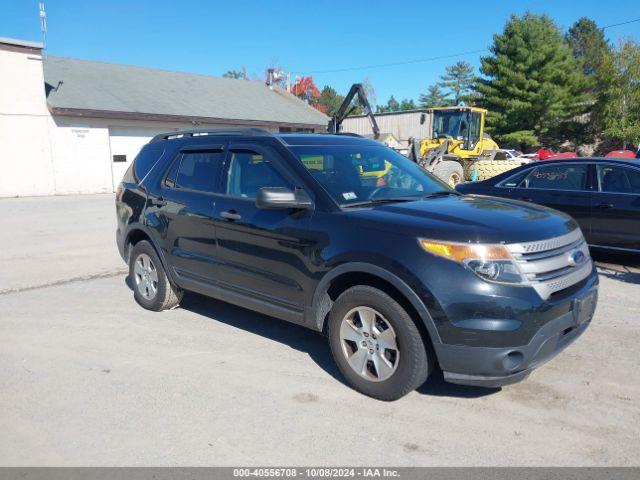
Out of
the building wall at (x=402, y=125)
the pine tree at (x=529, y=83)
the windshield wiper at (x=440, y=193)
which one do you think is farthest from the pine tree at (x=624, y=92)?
the windshield wiper at (x=440, y=193)

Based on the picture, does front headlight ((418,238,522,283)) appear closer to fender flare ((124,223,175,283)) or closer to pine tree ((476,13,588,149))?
fender flare ((124,223,175,283))

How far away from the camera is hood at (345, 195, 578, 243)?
3.38 meters

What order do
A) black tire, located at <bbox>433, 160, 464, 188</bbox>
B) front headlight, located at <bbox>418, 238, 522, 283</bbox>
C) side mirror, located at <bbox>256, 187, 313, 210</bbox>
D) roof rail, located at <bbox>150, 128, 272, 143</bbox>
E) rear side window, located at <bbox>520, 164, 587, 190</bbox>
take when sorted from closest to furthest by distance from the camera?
front headlight, located at <bbox>418, 238, 522, 283</bbox>, side mirror, located at <bbox>256, 187, 313, 210</bbox>, roof rail, located at <bbox>150, 128, 272, 143</bbox>, rear side window, located at <bbox>520, 164, 587, 190</bbox>, black tire, located at <bbox>433, 160, 464, 188</bbox>

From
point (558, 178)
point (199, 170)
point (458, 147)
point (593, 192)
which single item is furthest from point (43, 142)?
point (593, 192)

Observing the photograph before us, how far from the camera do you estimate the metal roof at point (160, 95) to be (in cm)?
2161

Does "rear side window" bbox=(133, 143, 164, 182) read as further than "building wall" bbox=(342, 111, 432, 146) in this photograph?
No

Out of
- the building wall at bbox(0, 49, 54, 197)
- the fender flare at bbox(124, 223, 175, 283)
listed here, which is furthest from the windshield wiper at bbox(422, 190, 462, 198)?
the building wall at bbox(0, 49, 54, 197)

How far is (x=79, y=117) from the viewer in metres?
20.9

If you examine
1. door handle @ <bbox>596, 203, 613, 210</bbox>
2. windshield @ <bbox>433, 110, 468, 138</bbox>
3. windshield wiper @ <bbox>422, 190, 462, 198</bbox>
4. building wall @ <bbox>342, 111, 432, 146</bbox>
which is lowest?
door handle @ <bbox>596, 203, 613, 210</bbox>

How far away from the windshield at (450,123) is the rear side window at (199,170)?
15.1 m

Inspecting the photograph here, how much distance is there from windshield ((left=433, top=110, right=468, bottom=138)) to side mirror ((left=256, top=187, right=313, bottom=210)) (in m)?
16.0

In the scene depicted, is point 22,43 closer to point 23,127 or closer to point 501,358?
point 23,127

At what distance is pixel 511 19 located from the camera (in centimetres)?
4259

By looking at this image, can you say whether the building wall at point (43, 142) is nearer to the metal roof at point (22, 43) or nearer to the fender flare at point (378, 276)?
the metal roof at point (22, 43)
